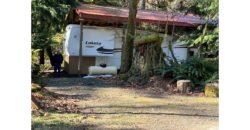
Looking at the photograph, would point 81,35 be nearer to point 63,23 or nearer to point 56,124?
point 63,23

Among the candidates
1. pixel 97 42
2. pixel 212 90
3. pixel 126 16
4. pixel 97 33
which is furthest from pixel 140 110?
pixel 126 16

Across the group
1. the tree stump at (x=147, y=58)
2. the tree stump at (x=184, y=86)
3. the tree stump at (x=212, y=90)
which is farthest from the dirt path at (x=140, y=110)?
the tree stump at (x=147, y=58)

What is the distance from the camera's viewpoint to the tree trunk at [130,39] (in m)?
13.8

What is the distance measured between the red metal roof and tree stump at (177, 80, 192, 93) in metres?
6.91

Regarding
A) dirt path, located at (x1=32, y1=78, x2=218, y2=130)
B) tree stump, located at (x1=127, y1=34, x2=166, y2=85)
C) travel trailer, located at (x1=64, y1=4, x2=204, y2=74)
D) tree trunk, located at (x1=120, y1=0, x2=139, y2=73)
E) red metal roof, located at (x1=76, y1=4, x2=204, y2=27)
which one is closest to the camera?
dirt path, located at (x1=32, y1=78, x2=218, y2=130)

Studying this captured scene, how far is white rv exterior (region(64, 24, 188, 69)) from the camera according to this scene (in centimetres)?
1709

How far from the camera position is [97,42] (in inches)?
684

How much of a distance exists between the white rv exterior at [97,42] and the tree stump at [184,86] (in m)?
6.91

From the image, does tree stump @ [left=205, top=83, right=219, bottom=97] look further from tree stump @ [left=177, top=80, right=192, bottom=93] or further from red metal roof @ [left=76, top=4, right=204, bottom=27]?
red metal roof @ [left=76, top=4, right=204, bottom=27]

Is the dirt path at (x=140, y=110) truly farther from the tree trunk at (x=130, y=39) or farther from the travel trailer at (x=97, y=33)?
the travel trailer at (x=97, y=33)

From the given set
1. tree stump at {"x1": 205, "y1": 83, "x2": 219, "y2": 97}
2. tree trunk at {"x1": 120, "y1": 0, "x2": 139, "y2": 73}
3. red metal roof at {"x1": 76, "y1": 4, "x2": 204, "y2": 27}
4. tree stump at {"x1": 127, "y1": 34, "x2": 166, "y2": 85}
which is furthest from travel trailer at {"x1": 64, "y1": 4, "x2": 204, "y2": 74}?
tree stump at {"x1": 205, "y1": 83, "x2": 219, "y2": 97}

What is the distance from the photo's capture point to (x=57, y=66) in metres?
17.5

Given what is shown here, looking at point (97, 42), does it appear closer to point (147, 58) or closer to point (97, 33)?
point (97, 33)
